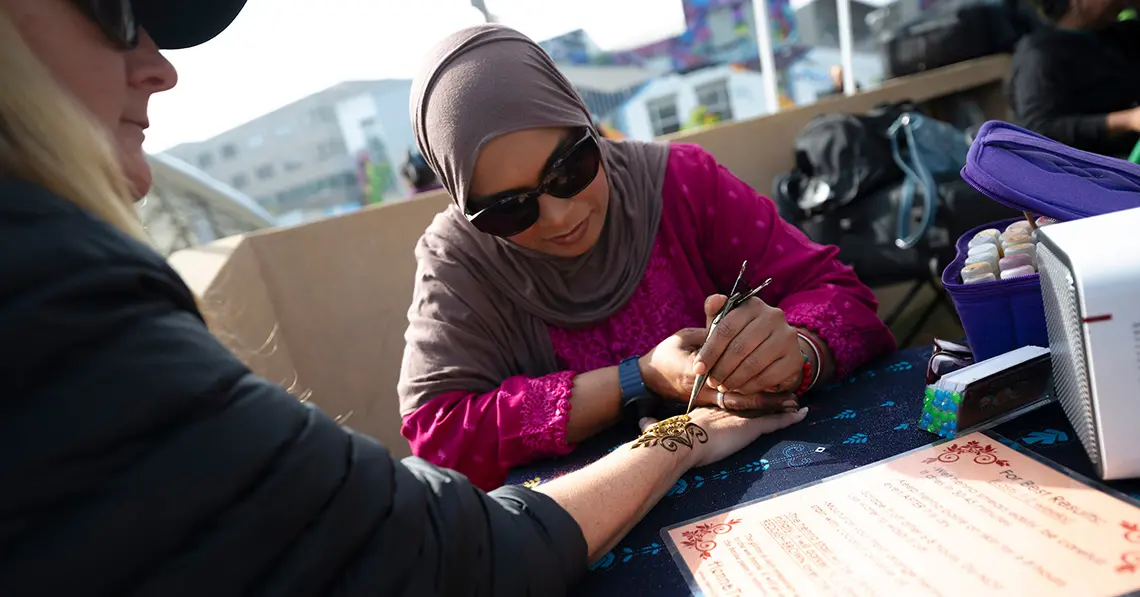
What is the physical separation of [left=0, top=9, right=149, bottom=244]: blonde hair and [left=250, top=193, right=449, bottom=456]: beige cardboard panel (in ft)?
6.77

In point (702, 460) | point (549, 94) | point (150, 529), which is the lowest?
point (702, 460)

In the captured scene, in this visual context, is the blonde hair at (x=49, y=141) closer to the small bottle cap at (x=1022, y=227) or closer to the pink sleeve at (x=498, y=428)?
the pink sleeve at (x=498, y=428)

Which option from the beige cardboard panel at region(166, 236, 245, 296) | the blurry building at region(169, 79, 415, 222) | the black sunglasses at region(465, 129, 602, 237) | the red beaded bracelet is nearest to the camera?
the red beaded bracelet

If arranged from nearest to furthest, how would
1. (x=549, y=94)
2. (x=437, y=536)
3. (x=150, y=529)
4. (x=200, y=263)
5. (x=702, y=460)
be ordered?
(x=150, y=529)
(x=437, y=536)
(x=702, y=460)
(x=549, y=94)
(x=200, y=263)

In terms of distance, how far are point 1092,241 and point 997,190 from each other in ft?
0.81

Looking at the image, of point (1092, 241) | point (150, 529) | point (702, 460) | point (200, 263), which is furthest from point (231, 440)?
point (200, 263)

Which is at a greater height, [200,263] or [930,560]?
[200,263]

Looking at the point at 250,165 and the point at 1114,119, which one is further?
the point at 250,165

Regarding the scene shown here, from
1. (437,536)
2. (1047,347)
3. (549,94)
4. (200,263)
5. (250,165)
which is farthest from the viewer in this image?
(250,165)

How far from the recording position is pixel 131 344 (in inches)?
17.1

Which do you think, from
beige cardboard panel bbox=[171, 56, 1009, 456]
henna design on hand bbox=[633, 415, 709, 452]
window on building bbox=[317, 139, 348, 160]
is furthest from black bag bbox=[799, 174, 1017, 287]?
window on building bbox=[317, 139, 348, 160]

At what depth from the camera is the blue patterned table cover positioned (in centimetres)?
66

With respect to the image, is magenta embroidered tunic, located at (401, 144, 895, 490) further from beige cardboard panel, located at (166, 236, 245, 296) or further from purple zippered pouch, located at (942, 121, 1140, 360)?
beige cardboard panel, located at (166, 236, 245, 296)

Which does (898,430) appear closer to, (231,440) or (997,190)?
(997,190)
